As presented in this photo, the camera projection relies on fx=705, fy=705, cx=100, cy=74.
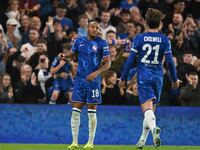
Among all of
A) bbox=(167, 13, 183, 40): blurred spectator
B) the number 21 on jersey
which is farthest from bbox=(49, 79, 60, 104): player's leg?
the number 21 on jersey

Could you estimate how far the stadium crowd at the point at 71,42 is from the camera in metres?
17.8

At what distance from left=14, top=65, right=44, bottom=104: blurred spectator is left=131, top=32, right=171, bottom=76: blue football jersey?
579 cm

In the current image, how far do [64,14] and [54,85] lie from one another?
10.6 ft

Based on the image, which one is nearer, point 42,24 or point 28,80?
point 28,80

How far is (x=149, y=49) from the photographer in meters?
12.3

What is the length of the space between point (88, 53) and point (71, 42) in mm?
4769

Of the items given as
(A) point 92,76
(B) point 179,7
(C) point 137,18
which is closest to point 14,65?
(C) point 137,18

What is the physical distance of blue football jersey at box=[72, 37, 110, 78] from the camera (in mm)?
14070

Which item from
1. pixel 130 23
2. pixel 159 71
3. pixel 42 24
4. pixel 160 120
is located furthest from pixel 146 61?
pixel 42 24

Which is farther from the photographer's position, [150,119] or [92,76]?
[92,76]

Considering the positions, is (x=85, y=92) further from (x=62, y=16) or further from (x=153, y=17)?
(x=62, y=16)

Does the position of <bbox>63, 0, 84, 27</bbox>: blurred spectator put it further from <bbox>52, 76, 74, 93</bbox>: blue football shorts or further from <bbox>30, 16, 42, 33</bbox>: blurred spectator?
<bbox>52, 76, 74, 93</bbox>: blue football shorts

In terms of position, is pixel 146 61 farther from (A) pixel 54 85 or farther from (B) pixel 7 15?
(B) pixel 7 15

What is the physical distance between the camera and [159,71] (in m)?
12.5
